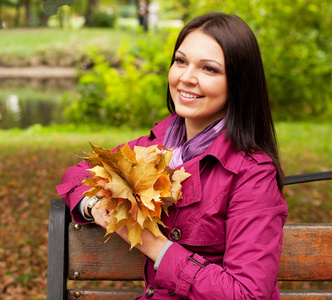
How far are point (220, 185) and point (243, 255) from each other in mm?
263

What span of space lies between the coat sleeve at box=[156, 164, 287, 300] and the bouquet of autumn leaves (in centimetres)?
16

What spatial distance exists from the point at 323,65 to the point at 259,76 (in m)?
9.94

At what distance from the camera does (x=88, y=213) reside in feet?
6.24

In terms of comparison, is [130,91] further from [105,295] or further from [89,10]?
[89,10]

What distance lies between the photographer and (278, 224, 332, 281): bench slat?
203cm

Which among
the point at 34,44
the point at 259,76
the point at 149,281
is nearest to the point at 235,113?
the point at 259,76

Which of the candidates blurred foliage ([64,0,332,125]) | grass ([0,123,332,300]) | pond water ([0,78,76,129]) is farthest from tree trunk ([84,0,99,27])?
grass ([0,123,332,300])

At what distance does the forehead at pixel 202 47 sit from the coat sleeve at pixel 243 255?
435 mm

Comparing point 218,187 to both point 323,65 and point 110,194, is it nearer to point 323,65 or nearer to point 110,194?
point 110,194

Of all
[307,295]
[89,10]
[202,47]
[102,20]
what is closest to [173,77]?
[202,47]

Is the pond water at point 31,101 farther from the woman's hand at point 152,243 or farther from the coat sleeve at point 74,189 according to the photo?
the woman's hand at point 152,243

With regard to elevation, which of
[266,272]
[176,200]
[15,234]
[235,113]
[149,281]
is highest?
[235,113]

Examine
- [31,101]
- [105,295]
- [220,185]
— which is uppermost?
[220,185]

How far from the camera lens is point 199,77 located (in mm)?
1792
